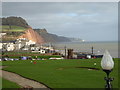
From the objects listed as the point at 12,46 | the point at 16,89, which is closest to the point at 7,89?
the point at 16,89

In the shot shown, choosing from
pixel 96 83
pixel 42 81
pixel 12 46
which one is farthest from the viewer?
pixel 12 46

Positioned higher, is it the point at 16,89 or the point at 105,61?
the point at 105,61

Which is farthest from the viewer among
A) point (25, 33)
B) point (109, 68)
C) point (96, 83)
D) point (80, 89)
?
point (25, 33)

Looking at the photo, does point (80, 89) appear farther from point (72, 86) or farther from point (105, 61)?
point (105, 61)

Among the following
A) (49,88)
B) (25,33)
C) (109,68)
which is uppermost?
(25,33)

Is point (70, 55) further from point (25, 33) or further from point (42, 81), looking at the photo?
point (25, 33)

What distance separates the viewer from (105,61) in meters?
8.42

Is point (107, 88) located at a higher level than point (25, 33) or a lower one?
lower

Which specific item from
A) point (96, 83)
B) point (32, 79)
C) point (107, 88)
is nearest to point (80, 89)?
point (96, 83)

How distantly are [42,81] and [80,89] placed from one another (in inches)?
158

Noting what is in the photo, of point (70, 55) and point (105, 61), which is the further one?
point (70, 55)

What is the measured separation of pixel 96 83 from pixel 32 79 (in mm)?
5770

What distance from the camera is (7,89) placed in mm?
13281

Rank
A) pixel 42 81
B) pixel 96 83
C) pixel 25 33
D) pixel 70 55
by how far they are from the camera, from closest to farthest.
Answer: pixel 96 83 < pixel 42 81 < pixel 70 55 < pixel 25 33
